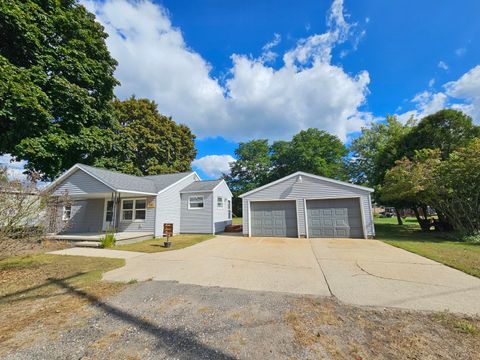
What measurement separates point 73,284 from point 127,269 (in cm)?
144

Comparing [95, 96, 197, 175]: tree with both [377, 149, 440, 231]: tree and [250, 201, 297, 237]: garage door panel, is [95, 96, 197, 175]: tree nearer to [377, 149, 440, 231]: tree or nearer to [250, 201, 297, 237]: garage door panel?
[250, 201, 297, 237]: garage door panel

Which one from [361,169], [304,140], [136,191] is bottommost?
[136,191]

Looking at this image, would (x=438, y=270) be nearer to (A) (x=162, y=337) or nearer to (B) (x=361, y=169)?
(A) (x=162, y=337)

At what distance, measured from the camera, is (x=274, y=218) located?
13688 mm

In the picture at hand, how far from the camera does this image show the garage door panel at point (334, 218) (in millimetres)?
12227

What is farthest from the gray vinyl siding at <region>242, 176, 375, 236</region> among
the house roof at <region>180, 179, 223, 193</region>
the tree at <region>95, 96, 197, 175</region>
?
the tree at <region>95, 96, 197, 175</region>

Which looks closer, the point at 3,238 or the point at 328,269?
the point at 3,238

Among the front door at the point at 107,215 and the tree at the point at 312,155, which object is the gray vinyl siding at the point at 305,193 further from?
the tree at the point at 312,155

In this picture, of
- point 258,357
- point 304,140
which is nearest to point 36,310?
point 258,357

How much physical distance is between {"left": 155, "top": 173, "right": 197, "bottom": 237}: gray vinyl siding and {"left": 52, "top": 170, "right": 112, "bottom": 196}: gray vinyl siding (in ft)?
10.3

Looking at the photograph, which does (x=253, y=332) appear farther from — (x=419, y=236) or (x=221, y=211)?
(x=419, y=236)

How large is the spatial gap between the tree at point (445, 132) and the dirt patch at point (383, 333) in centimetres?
1687

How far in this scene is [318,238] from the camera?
12367 mm

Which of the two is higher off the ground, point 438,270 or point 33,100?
point 33,100
